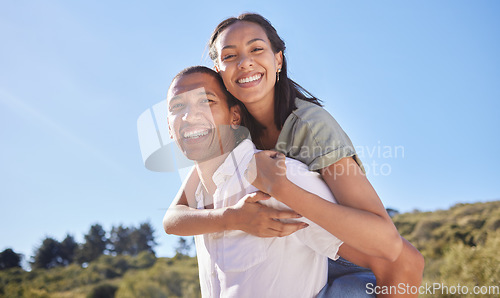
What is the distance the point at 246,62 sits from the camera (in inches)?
117

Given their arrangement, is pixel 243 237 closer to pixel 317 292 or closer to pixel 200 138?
pixel 317 292

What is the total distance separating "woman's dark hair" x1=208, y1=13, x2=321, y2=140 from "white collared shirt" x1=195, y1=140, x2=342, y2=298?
806 mm

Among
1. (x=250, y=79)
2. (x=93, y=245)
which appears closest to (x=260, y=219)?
(x=250, y=79)

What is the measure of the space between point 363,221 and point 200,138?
115 cm

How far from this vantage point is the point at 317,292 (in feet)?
7.39

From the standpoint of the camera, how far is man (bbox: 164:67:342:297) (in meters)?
2.17

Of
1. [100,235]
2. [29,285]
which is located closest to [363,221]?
[29,285]

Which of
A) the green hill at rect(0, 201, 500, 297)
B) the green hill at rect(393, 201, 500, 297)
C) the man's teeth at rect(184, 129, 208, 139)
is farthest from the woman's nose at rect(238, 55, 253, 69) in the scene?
the green hill at rect(0, 201, 500, 297)

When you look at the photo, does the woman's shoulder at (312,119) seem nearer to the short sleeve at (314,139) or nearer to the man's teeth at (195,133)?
the short sleeve at (314,139)

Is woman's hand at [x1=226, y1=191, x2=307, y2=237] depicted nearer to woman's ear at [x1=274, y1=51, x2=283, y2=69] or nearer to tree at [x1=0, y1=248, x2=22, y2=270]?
woman's ear at [x1=274, y1=51, x2=283, y2=69]

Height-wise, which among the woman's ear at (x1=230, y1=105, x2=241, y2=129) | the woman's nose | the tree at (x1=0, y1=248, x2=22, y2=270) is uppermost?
the tree at (x1=0, y1=248, x2=22, y2=270)

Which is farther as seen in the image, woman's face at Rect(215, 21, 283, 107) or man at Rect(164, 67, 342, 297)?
woman's face at Rect(215, 21, 283, 107)

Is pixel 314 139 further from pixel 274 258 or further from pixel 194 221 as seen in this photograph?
pixel 194 221

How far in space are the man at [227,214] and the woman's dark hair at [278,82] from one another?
0.31m
